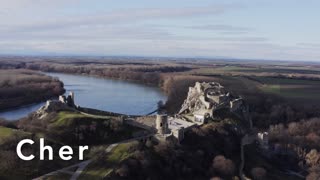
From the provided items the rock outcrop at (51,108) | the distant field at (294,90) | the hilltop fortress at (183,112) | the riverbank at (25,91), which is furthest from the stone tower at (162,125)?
the distant field at (294,90)

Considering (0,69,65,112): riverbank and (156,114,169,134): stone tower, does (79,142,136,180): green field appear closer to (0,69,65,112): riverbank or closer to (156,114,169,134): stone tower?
(156,114,169,134): stone tower

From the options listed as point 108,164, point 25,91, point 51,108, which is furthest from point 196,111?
point 25,91

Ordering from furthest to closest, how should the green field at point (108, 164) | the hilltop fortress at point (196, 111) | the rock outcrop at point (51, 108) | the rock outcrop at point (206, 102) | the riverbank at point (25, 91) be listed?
the riverbank at point (25, 91), the rock outcrop at point (206, 102), the rock outcrop at point (51, 108), the hilltop fortress at point (196, 111), the green field at point (108, 164)

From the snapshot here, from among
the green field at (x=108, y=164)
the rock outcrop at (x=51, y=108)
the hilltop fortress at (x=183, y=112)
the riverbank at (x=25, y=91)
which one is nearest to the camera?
the green field at (x=108, y=164)

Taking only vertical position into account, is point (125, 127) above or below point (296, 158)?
above

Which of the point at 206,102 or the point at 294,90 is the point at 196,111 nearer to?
the point at 206,102

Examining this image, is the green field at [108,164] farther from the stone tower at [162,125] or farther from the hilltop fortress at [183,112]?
the stone tower at [162,125]

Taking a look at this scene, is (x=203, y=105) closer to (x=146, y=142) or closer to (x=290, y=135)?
(x=290, y=135)

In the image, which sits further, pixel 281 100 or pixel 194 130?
pixel 281 100

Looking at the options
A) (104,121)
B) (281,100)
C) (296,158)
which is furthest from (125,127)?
(281,100)

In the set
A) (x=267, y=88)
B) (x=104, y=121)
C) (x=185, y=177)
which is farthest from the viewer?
(x=267, y=88)

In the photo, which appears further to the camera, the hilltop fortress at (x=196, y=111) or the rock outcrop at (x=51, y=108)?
the rock outcrop at (x=51, y=108)
